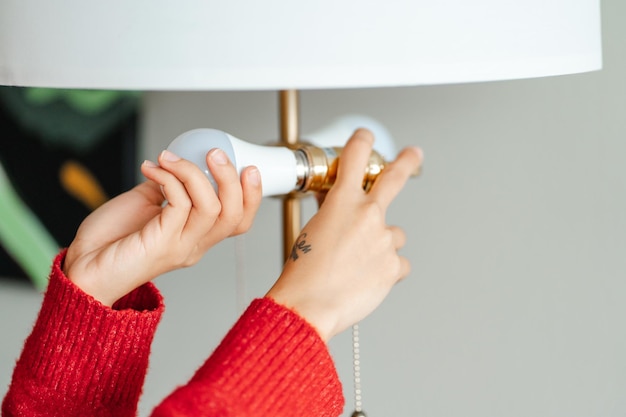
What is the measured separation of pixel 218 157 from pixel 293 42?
10 centimetres

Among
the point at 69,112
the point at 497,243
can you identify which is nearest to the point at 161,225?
the point at 497,243

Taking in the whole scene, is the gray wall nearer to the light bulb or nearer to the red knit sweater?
the light bulb

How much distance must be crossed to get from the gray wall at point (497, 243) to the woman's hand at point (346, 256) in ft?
1.04

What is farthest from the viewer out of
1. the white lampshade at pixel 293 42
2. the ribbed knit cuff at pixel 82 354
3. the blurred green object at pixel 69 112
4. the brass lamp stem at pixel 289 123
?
the blurred green object at pixel 69 112

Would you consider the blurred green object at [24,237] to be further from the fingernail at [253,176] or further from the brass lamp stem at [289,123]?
the fingernail at [253,176]

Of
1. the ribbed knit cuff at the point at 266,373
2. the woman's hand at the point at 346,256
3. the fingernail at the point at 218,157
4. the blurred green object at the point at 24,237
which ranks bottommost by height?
the ribbed knit cuff at the point at 266,373

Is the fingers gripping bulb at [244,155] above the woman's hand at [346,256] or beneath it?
above

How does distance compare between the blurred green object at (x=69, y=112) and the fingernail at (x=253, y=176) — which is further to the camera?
the blurred green object at (x=69, y=112)

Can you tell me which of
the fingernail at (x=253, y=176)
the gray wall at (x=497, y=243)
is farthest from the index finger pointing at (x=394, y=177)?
the gray wall at (x=497, y=243)

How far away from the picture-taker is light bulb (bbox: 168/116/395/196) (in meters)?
0.58

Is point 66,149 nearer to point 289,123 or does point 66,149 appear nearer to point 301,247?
point 289,123

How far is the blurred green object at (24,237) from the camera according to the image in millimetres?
1186

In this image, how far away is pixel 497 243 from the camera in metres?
0.96

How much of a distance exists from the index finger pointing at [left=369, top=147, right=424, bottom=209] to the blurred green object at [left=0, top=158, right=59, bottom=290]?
671 mm
